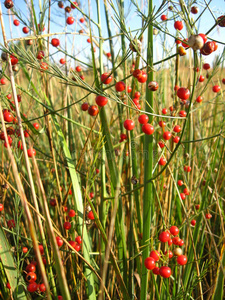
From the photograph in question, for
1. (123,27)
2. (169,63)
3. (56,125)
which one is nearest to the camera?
(123,27)

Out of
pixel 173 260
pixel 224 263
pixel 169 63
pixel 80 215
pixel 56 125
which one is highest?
pixel 169 63

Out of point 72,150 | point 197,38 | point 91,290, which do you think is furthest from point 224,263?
point 72,150

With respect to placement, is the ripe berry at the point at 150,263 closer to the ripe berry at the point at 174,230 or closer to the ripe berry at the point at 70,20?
the ripe berry at the point at 174,230

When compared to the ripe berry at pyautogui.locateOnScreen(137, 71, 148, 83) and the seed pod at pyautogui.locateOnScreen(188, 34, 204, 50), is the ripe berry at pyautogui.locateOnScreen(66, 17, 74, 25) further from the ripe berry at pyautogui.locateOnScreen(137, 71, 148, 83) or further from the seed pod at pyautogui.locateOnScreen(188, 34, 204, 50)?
the seed pod at pyautogui.locateOnScreen(188, 34, 204, 50)

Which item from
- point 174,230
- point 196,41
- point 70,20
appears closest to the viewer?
point 196,41

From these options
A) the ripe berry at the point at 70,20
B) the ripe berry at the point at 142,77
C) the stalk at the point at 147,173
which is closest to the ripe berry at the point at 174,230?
the stalk at the point at 147,173

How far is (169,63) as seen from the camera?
111 cm

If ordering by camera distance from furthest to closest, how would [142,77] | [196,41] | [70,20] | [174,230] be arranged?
[70,20] < [174,230] < [142,77] < [196,41]

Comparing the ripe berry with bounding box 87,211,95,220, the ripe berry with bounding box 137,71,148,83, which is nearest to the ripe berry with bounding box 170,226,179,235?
the ripe berry with bounding box 87,211,95,220

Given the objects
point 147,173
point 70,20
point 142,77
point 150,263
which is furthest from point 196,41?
point 70,20

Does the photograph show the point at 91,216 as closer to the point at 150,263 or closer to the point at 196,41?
the point at 150,263

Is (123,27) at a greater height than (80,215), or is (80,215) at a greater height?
(123,27)

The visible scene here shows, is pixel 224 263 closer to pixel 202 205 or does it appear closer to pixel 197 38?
pixel 202 205

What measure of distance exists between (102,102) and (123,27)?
170mm
